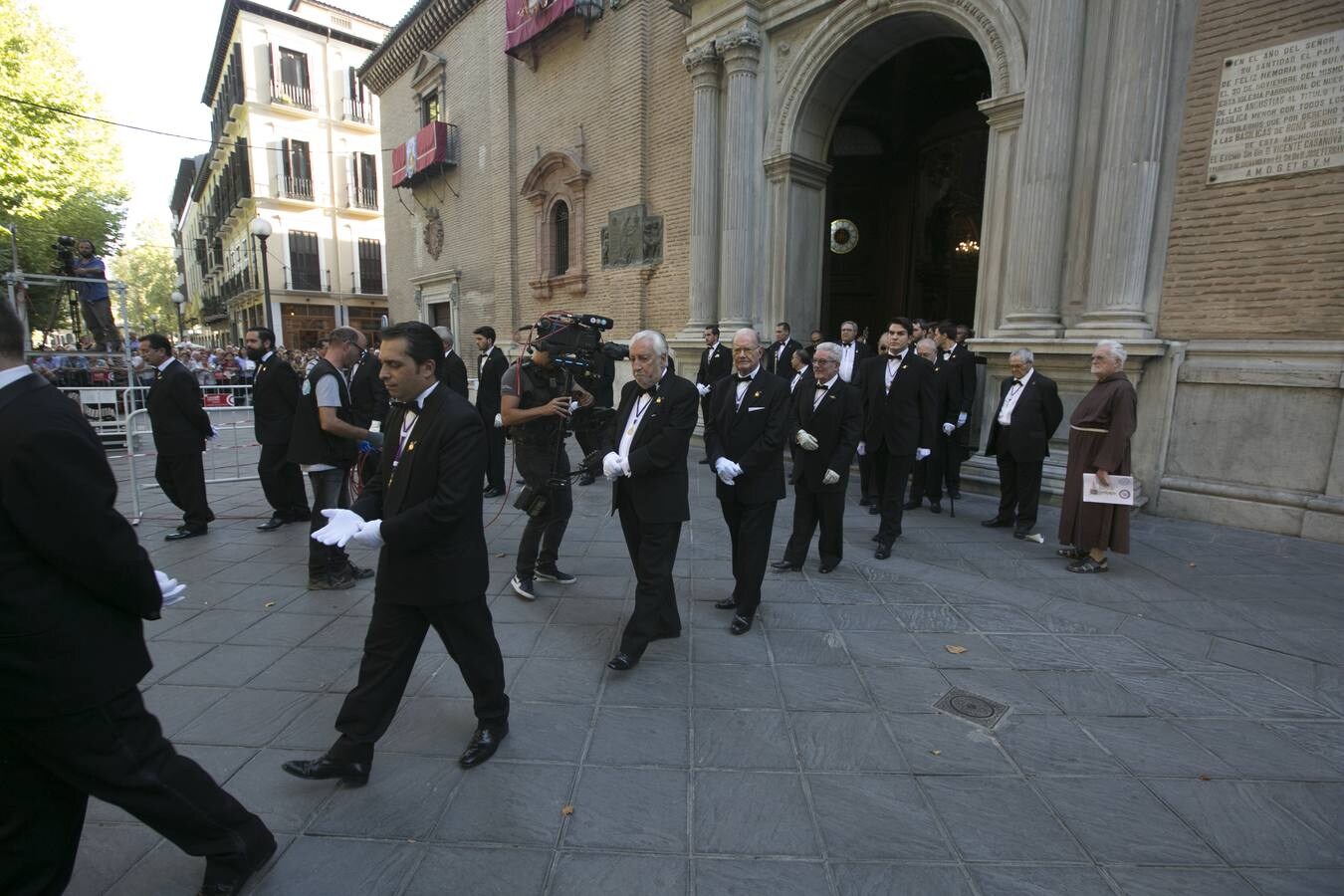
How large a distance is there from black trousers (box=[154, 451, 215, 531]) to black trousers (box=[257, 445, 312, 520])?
0.51 m

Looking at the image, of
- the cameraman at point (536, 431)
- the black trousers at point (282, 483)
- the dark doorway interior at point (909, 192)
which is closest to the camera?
the cameraman at point (536, 431)

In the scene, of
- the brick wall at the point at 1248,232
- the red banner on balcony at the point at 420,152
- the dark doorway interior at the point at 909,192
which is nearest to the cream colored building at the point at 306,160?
the red banner on balcony at the point at 420,152

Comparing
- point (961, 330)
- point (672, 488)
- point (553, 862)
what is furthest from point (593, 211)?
point (553, 862)

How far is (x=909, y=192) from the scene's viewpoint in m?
14.2

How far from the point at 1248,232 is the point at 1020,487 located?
326cm

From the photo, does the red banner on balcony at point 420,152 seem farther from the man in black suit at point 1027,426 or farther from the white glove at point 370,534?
the white glove at point 370,534

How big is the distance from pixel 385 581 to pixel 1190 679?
4.27 metres

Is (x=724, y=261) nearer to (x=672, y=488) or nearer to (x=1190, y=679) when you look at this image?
(x=672, y=488)

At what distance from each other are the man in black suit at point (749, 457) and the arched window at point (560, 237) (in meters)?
12.4

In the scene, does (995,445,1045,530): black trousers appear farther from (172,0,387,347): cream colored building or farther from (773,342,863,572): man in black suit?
(172,0,387,347): cream colored building

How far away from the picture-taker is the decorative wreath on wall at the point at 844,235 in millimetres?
14359

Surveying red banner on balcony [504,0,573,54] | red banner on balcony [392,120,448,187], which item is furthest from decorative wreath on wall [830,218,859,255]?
red banner on balcony [392,120,448,187]

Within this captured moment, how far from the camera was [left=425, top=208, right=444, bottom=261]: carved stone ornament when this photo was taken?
20.7 meters

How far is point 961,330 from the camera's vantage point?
8.17 meters
